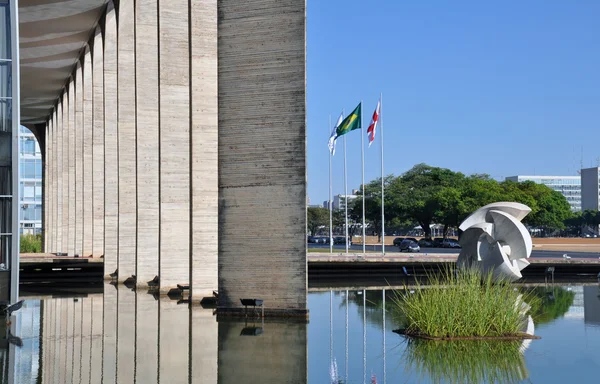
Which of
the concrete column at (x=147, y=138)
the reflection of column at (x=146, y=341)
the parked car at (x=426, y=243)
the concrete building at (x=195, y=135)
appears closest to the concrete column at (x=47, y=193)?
the concrete building at (x=195, y=135)

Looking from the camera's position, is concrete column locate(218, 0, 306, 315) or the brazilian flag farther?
the brazilian flag

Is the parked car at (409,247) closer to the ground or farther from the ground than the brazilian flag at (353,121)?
closer to the ground

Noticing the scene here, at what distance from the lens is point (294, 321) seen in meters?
17.1

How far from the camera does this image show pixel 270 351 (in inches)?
511

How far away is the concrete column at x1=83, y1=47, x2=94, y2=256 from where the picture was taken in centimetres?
3984

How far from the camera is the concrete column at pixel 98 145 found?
36.2m

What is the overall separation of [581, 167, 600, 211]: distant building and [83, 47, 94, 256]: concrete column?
148 m

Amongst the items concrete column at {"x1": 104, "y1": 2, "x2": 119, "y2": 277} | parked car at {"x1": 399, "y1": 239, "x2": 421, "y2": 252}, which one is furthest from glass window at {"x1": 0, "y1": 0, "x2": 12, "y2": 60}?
parked car at {"x1": 399, "y1": 239, "x2": 421, "y2": 252}

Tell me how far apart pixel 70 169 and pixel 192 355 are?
36438 millimetres

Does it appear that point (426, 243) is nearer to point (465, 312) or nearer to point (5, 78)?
point (5, 78)

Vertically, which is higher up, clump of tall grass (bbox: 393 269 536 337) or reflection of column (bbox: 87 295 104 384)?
clump of tall grass (bbox: 393 269 536 337)

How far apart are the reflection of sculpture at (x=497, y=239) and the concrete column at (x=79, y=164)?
2302 cm

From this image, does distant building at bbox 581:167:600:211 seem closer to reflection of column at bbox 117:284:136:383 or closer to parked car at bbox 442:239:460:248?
parked car at bbox 442:239:460:248

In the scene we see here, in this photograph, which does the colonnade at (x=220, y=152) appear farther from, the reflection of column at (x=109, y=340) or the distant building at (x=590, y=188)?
the distant building at (x=590, y=188)
